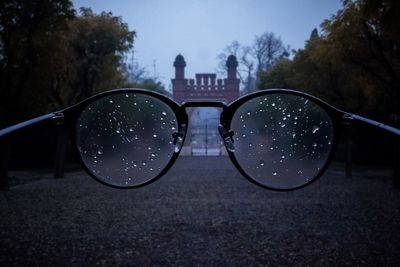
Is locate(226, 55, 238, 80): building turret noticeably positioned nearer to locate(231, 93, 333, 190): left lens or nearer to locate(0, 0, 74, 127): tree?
locate(0, 0, 74, 127): tree

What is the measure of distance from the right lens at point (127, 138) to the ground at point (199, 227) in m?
2.95

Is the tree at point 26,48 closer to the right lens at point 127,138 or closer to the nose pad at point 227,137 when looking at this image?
the right lens at point 127,138

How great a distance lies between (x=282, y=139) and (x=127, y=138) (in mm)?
646

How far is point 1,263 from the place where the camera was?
3928mm

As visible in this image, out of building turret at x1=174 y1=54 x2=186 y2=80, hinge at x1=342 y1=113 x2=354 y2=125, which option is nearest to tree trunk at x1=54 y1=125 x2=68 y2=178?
hinge at x1=342 y1=113 x2=354 y2=125

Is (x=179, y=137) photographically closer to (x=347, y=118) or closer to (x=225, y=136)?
(x=225, y=136)

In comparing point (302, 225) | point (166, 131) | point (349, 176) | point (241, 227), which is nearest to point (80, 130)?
point (166, 131)

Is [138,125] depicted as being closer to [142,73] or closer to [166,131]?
[166,131]

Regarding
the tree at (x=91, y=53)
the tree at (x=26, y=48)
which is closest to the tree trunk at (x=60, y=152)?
the tree at (x=26, y=48)

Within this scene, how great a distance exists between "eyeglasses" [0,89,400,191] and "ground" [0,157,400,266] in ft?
9.67

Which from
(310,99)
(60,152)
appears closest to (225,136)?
(310,99)

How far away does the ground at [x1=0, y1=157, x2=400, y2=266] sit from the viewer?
411 centimetres

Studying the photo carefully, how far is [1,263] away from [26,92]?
25.3 ft

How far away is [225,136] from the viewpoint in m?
1.29
